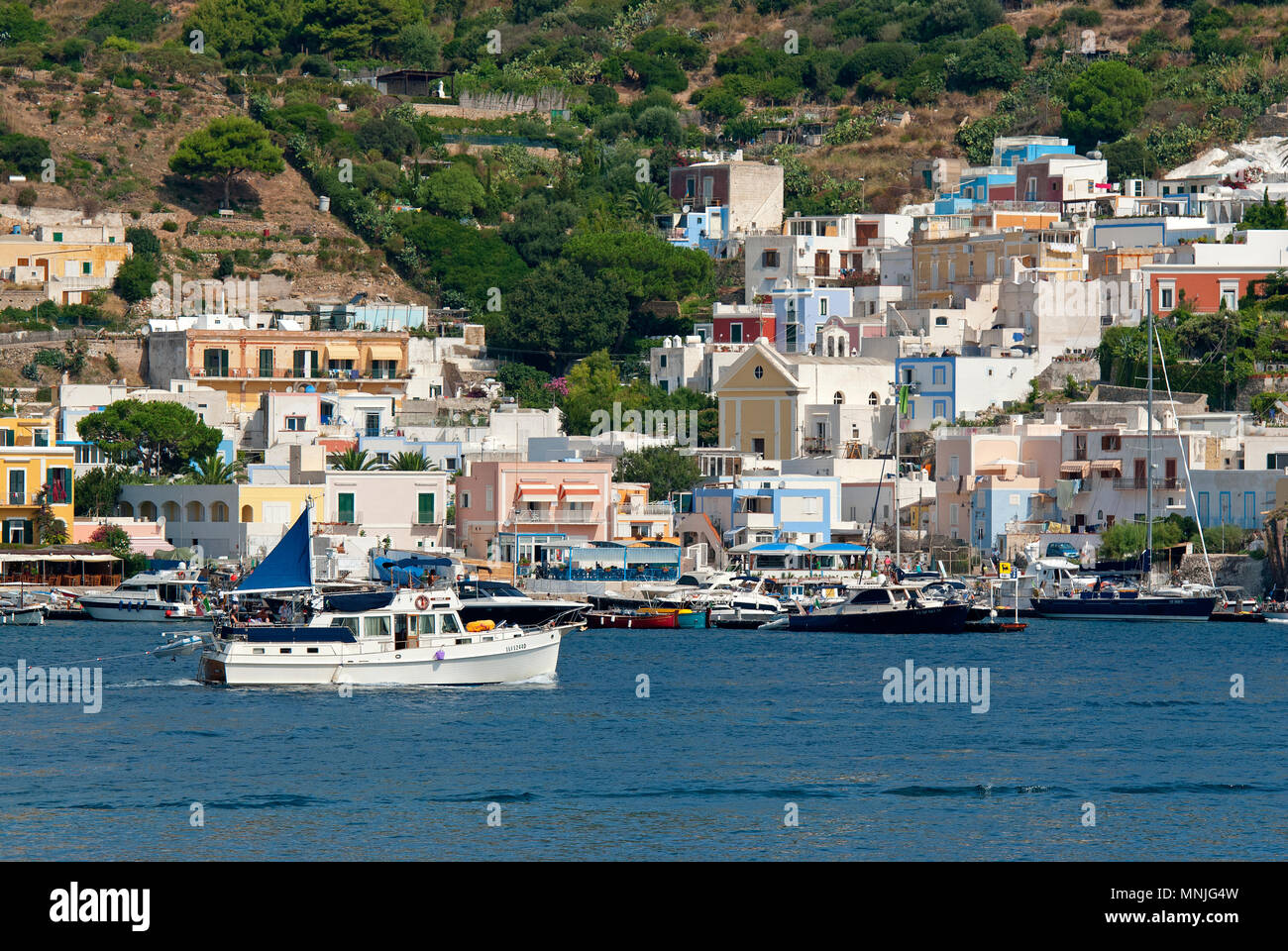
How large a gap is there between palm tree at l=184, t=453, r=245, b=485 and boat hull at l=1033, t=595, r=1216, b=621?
2928cm

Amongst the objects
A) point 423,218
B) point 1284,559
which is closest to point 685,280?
point 423,218

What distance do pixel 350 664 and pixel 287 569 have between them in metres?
3.78

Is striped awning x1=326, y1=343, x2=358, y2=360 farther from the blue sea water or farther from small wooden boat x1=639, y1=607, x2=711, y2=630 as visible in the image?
the blue sea water

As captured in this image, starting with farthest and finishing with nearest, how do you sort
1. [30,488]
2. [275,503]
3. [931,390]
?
[931,390]
[275,503]
[30,488]

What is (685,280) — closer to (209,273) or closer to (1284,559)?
(209,273)

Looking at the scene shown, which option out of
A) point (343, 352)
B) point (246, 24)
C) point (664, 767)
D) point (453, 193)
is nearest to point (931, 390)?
point (343, 352)

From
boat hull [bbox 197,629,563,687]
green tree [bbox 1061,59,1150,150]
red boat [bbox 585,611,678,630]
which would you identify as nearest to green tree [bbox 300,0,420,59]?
green tree [bbox 1061,59,1150,150]

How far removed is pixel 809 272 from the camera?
98312mm

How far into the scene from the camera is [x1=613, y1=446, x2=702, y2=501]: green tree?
3127 inches

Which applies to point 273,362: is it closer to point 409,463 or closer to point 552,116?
point 409,463

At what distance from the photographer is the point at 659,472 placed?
7944 cm

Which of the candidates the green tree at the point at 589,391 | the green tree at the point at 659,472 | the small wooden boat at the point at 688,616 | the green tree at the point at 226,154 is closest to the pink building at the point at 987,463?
the green tree at the point at 659,472

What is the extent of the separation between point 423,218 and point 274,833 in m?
83.6
